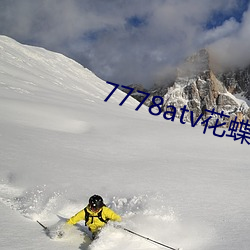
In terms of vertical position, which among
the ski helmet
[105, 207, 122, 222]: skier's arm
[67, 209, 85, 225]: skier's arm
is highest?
the ski helmet

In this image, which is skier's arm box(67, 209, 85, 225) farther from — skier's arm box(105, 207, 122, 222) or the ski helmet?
skier's arm box(105, 207, 122, 222)

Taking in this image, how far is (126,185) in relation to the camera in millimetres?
7418

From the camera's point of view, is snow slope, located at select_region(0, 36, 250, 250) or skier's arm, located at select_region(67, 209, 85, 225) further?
skier's arm, located at select_region(67, 209, 85, 225)

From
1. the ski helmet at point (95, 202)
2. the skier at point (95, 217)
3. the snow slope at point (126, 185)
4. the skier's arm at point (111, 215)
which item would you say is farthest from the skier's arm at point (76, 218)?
the skier's arm at point (111, 215)

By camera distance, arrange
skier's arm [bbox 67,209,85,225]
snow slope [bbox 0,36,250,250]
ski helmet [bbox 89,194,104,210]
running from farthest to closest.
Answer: skier's arm [bbox 67,209,85,225] < ski helmet [bbox 89,194,104,210] < snow slope [bbox 0,36,250,250]

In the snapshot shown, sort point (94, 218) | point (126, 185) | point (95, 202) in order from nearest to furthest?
point (95, 202), point (94, 218), point (126, 185)

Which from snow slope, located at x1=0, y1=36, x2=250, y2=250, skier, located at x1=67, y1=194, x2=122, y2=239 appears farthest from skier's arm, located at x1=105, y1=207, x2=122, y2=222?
snow slope, located at x1=0, y1=36, x2=250, y2=250

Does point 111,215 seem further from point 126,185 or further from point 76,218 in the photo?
point 126,185

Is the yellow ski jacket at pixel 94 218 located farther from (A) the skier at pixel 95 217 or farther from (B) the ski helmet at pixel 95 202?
(B) the ski helmet at pixel 95 202

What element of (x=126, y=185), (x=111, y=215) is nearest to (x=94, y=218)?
(x=111, y=215)

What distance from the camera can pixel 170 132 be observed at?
50.3 ft

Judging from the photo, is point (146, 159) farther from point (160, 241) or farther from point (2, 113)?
point (2, 113)

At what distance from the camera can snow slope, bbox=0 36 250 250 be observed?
5.04 meters

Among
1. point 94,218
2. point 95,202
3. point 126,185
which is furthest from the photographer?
point 126,185
